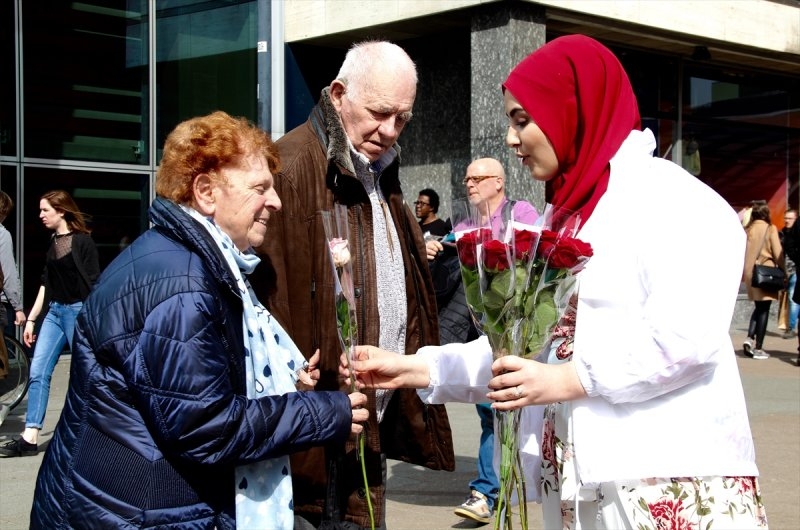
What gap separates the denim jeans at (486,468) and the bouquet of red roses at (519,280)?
3436 mm

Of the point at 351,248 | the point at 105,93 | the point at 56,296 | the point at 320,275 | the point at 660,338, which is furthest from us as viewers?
the point at 105,93

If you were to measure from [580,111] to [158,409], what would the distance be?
4.38 ft

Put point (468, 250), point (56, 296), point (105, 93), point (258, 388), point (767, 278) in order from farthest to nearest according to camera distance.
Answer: point (767, 278), point (105, 93), point (56, 296), point (258, 388), point (468, 250)

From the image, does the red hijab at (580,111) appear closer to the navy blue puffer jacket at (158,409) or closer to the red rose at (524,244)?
the red rose at (524,244)

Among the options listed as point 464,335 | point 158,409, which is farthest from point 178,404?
point 464,335

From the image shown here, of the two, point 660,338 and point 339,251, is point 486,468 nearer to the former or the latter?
point 339,251

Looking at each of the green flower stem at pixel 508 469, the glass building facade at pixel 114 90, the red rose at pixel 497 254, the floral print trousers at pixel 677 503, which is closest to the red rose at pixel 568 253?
the red rose at pixel 497 254

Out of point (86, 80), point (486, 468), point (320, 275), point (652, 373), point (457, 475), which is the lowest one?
point (457, 475)

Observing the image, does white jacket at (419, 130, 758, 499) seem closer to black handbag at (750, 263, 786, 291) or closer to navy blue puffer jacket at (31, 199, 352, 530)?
navy blue puffer jacket at (31, 199, 352, 530)

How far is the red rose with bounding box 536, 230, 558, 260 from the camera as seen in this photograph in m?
2.44

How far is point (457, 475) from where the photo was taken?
7129 mm

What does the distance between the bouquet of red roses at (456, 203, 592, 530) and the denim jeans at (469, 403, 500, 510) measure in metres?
3.44

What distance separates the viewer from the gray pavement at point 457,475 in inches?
237

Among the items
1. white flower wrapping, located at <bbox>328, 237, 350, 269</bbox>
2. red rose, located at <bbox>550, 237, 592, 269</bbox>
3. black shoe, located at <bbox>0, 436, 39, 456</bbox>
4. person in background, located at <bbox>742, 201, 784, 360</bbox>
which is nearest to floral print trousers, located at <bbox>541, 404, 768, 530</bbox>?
red rose, located at <bbox>550, 237, 592, 269</bbox>
